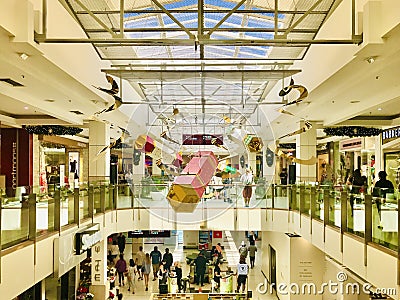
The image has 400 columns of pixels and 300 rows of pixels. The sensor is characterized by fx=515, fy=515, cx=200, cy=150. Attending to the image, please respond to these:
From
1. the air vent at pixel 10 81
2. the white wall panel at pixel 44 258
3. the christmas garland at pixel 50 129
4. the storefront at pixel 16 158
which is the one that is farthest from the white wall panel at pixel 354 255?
the storefront at pixel 16 158

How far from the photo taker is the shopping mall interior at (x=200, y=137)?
308 inches

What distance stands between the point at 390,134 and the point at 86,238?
1360 cm

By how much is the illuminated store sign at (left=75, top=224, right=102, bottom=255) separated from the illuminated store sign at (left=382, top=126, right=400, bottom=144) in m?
12.2

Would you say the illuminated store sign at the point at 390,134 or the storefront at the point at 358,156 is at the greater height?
the illuminated store sign at the point at 390,134

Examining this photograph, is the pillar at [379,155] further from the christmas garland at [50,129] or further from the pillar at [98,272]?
the christmas garland at [50,129]

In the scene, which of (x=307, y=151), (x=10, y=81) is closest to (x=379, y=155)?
(x=307, y=151)

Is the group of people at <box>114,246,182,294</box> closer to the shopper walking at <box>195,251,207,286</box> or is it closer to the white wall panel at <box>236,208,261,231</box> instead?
the shopper walking at <box>195,251,207,286</box>

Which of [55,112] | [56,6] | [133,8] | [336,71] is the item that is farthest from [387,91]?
[55,112]

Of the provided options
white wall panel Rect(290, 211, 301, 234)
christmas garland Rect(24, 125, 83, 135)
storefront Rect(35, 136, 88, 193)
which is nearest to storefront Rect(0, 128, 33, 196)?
storefront Rect(35, 136, 88, 193)

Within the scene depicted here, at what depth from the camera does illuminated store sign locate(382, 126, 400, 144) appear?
19906mm

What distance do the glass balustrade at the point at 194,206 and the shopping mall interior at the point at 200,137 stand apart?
0.16 feet

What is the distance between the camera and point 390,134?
20.8 meters

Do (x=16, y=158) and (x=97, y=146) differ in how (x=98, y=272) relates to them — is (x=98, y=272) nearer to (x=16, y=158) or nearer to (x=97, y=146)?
(x=97, y=146)

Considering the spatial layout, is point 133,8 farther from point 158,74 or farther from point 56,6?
point 56,6
